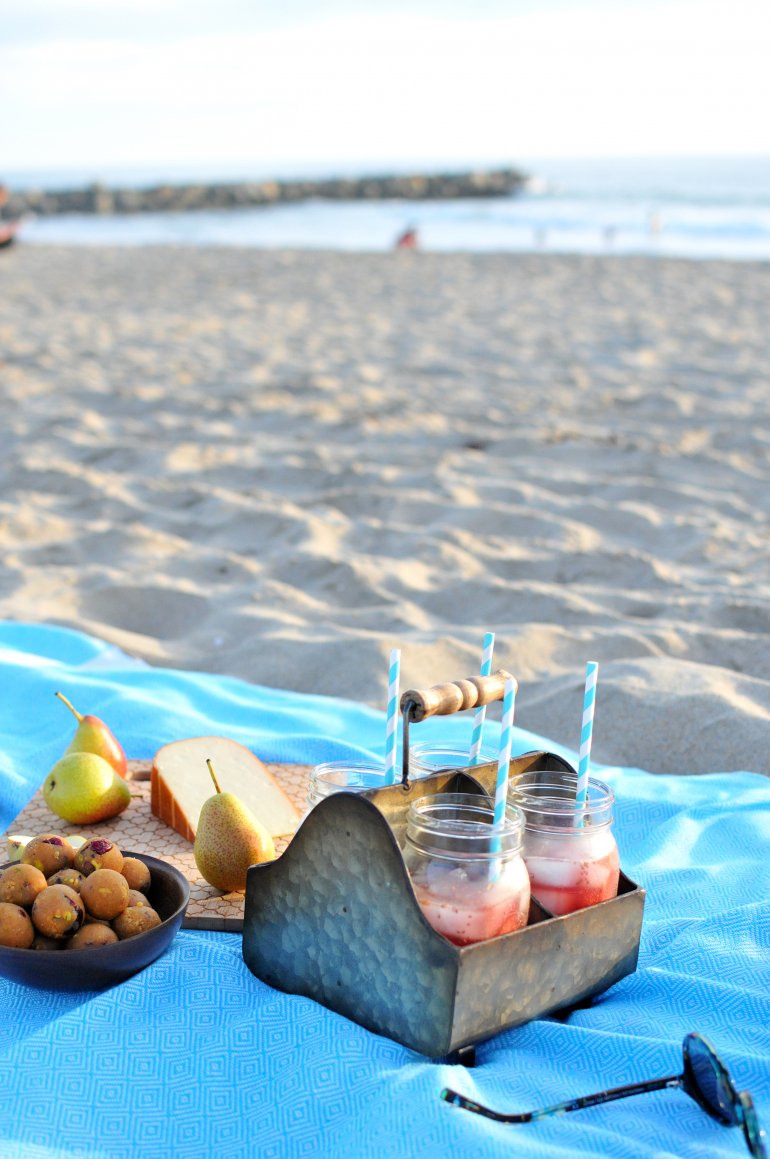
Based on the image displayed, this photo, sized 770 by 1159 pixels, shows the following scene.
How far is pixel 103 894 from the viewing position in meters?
1.75

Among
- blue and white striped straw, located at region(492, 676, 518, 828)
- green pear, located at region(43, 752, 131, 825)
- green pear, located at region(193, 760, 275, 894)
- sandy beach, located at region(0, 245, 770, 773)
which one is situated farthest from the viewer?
sandy beach, located at region(0, 245, 770, 773)

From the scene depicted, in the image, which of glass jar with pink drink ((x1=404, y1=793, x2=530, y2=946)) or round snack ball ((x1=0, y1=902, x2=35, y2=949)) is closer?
glass jar with pink drink ((x1=404, y1=793, x2=530, y2=946))

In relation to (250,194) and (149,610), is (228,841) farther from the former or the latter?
(250,194)

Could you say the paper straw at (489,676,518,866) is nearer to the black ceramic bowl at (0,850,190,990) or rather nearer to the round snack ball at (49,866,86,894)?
the black ceramic bowl at (0,850,190,990)

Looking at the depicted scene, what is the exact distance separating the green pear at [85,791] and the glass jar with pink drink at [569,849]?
886mm

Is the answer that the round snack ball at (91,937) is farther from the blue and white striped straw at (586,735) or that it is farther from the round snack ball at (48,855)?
the blue and white striped straw at (586,735)

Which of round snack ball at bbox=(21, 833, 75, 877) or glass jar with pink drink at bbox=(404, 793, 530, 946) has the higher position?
glass jar with pink drink at bbox=(404, 793, 530, 946)

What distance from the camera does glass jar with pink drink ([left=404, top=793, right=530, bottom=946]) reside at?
1.58 meters

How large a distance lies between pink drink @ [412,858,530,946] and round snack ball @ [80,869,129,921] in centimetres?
48

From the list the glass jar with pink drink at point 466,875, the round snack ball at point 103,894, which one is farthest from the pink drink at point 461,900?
the round snack ball at point 103,894

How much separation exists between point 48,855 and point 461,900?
67cm

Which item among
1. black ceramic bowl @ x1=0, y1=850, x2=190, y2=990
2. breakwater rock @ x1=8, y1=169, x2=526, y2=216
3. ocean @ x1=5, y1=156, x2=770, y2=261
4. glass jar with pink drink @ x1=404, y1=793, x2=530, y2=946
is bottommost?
black ceramic bowl @ x1=0, y1=850, x2=190, y2=990

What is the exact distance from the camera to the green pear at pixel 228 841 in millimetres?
1960

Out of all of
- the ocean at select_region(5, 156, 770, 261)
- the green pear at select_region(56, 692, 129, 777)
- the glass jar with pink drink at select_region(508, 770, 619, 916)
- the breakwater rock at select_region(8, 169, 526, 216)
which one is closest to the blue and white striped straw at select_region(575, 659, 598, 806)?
the glass jar with pink drink at select_region(508, 770, 619, 916)
